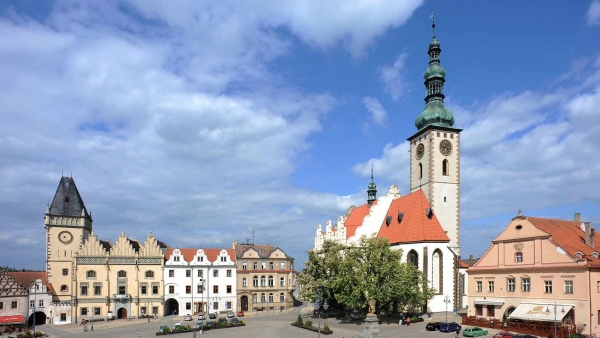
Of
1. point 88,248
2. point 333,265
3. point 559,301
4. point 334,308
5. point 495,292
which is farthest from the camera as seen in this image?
point 88,248

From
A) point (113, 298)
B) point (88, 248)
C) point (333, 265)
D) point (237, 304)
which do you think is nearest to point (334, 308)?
point (333, 265)

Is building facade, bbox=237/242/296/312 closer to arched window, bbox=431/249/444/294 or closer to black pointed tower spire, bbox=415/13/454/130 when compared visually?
arched window, bbox=431/249/444/294

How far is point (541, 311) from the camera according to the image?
40594mm

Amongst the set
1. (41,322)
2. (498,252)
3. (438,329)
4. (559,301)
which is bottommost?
(41,322)

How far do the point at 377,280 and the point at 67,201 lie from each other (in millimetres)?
49129

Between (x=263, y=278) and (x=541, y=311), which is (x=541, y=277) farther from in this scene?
(x=263, y=278)

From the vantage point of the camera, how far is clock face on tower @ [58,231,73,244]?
6731cm

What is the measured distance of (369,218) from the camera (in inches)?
2505

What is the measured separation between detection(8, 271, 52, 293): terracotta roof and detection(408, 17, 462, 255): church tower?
55895 millimetres

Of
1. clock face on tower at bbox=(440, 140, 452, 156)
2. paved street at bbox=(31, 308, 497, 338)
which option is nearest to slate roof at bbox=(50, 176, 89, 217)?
paved street at bbox=(31, 308, 497, 338)

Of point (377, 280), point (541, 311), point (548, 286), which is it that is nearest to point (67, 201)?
point (377, 280)

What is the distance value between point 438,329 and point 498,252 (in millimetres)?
10952

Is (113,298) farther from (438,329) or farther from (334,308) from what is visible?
(438,329)

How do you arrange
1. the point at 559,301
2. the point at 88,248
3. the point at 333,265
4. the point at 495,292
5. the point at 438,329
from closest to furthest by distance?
1. the point at 559,301
2. the point at 438,329
3. the point at 495,292
4. the point at 333,265
5. the point at 88,248
